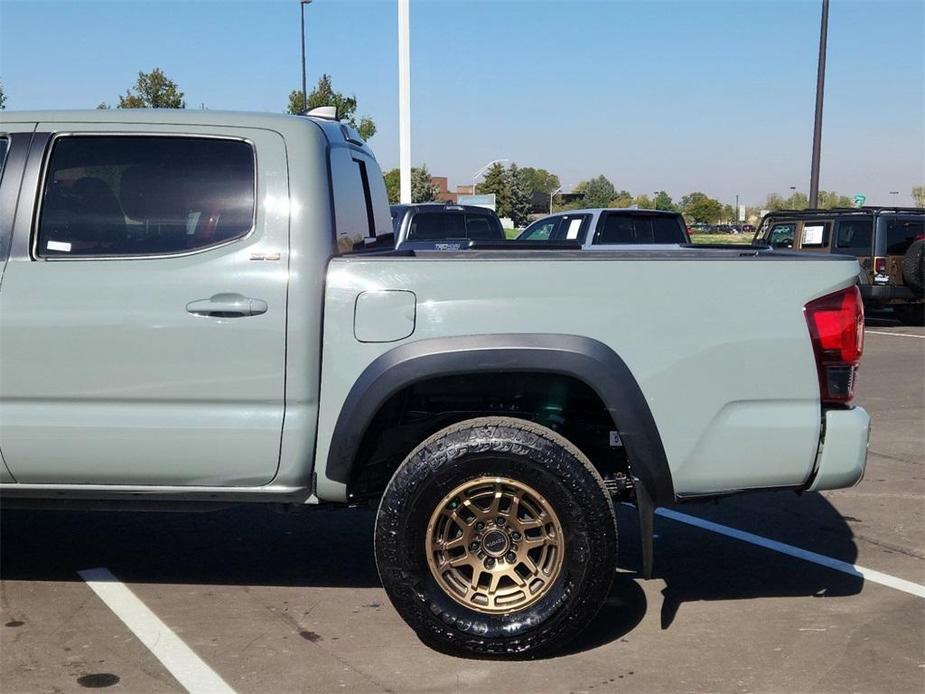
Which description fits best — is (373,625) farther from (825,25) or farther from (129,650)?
(825,25)

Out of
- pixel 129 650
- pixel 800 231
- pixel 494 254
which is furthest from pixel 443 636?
pixel 800 231

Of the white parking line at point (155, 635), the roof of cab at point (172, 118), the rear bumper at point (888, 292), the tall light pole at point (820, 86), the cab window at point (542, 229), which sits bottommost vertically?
the white parking line at point (155, 635)

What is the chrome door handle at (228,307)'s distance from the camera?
3904mm

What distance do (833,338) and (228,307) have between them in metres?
2.21

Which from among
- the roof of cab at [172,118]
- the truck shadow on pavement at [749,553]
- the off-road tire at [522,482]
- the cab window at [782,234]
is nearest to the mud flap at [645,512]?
the off-road tire at [522,482]

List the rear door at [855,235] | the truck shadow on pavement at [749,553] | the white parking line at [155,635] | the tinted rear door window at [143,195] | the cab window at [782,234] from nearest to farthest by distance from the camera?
the white parking line at [155,635] → the tinted rear door window at [143,195] → the truck shadow on pavement at [749,553] → the rear door at [855,235] → the cab window at [782,234]

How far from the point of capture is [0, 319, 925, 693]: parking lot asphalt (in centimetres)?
380

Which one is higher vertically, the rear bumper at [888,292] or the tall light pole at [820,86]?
the tall light pole at [820,86]

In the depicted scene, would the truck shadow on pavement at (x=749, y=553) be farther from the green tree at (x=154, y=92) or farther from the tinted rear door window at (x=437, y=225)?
the green tree at (x=154, y=92)

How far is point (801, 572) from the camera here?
5078 mm

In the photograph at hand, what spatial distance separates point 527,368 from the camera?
3.80 m

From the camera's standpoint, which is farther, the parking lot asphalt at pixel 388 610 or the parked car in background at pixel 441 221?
the parked car in background at pixel 441 221

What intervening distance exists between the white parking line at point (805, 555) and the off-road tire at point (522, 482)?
5.83ft

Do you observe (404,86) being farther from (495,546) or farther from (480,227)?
(495,546)
